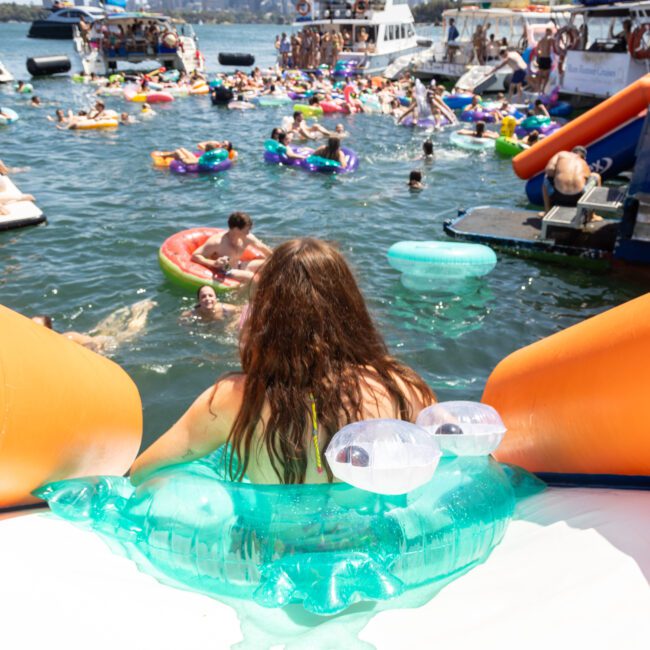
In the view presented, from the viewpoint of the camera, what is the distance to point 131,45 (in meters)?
30.0

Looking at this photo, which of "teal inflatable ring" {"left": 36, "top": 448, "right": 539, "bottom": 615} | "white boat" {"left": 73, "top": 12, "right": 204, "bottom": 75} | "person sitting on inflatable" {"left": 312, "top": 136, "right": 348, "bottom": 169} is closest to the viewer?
"teal inflatable ring" {"left": 36, "top": 448, "right": 539, "bottom": 615}

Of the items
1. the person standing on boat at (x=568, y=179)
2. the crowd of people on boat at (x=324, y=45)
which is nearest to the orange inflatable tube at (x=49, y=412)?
the person standing on boat at (x=568, y=179)

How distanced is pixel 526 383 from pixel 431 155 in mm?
11828

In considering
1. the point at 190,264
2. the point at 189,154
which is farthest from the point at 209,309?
the point at 189,154

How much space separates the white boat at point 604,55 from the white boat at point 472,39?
4.80m

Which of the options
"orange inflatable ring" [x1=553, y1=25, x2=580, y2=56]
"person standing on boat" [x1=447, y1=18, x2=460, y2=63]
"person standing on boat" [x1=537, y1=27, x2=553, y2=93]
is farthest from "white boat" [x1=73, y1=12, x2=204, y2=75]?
"orange inflatable ring" [x1=553, y1=25, x2=580, y2=56]

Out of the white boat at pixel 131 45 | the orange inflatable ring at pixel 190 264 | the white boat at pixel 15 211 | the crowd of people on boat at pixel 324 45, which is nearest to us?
the orange inflatable ring at pixel 190 264

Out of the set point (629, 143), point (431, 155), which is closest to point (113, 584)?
point (629, 143)

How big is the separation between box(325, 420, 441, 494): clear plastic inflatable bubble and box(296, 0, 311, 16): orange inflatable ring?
3232cm

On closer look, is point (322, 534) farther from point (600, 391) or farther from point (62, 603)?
point (600, 391)

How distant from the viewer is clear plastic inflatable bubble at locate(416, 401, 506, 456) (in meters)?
1.91

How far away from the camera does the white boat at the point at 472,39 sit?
24.9 m

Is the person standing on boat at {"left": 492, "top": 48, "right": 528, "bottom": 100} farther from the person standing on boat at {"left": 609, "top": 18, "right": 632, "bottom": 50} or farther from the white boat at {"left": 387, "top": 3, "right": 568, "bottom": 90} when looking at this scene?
the person standing on boat at {"left": 609, "top": 18, "right": 632, "bottom": 50}

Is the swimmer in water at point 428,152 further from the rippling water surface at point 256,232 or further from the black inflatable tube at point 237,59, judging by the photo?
the black inflatable tube at point 237,59
